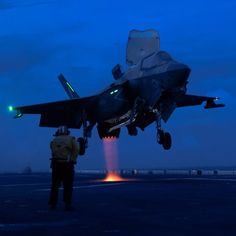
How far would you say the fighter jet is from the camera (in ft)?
82.7

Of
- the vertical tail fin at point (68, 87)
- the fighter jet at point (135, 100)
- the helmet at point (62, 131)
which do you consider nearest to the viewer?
the helmet at point (62, 131)

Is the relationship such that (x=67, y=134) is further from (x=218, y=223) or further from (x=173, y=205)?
(x=218, y=223)

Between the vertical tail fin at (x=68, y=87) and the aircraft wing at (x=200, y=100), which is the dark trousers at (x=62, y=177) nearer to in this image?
the aircraft wing at (x=200, y=100)

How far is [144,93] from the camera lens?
1049 inches

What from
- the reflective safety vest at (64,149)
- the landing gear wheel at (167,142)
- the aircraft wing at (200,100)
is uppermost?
the aircraft wing at (200,100)

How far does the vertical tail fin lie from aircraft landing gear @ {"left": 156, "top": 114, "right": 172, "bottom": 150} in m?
12.8

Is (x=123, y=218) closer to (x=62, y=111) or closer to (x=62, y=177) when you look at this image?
(x=62, y=177)

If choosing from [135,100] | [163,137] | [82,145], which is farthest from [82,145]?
[163,137]

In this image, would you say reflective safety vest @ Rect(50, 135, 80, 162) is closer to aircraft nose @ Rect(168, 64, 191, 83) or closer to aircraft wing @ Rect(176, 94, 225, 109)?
aircraft nose @ Rect(168, 64, 191, 83)

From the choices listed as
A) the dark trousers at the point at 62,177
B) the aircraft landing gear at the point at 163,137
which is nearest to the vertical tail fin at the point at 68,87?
the aircraft landing gear at the point at 163,137

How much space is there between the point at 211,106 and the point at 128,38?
Result: 917 centimetres

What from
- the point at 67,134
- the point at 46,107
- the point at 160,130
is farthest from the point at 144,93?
the point at 67,134

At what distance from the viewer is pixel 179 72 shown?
24.1 m

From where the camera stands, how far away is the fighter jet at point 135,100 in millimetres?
25219
